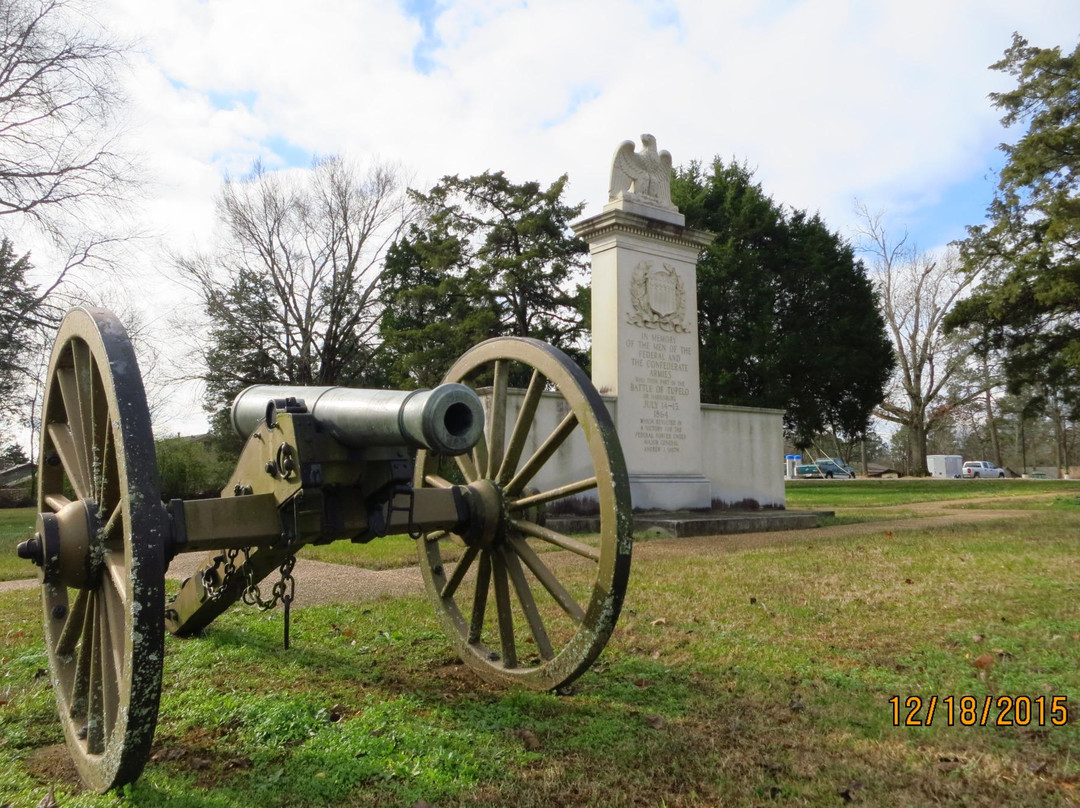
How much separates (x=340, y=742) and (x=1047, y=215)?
81.6 feet

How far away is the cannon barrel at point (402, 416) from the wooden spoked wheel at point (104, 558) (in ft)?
2.02

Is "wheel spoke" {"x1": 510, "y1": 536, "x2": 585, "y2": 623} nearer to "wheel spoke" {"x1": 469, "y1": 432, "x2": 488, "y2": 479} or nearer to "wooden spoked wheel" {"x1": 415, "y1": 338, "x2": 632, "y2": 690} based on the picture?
"wooden spoked wheel" {"x1": 415, "y1": 338, "x2": 632, "y2": 690}

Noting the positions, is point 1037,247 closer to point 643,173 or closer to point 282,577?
point 643,173

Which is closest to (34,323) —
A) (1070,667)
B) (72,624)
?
(72,624)

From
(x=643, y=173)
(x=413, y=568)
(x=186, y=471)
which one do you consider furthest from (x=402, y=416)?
(x=186, y=471)

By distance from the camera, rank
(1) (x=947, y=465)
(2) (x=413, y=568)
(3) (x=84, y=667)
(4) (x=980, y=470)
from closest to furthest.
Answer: (3) (x=84, y=667) < (2) (x=413, y=568) < (1) (x=947, y=465) < (4) (x=980, y=470)

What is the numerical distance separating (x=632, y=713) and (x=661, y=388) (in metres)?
9.02

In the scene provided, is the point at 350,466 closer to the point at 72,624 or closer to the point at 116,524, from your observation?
the point at 116,524

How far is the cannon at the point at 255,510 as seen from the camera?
247 centimetres

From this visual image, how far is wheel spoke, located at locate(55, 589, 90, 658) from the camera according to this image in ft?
10.3

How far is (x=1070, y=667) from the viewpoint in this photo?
3977 mm

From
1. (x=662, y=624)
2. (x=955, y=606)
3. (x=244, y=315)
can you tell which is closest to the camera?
(x=662, y=624)

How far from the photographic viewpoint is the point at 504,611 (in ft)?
12.7

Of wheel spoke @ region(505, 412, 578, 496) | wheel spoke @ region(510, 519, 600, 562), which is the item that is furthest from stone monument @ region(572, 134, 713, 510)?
wheel spoke @ region(510, 519, 600, 562)
